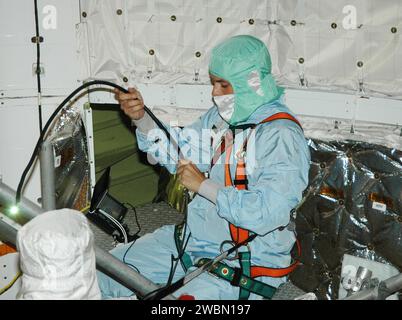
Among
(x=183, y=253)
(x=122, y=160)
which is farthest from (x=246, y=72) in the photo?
(x=122, y=160)

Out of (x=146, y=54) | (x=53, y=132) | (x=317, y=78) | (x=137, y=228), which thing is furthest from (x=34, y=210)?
(x=137, y=228)

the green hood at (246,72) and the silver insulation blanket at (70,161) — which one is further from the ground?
the green hood at (246,72)

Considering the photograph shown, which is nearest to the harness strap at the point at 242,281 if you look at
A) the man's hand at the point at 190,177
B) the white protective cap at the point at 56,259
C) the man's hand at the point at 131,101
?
the man's hand at the point at 190,177

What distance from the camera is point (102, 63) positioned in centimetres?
316

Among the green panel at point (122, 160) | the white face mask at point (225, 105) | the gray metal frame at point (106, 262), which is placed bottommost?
the green panel at point (122, 160)

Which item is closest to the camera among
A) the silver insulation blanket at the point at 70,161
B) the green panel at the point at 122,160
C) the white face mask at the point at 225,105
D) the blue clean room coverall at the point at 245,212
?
the blue clean room coverall at the point at 245,212

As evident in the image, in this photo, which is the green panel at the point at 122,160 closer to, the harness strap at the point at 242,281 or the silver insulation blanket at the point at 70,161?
the silver insulation blanket at the point at 70,161

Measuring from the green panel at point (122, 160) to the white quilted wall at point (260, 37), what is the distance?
0.97 m

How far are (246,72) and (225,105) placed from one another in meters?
0.19

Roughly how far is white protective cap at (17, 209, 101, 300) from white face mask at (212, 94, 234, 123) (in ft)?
3.68

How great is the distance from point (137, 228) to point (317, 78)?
5.77 feet

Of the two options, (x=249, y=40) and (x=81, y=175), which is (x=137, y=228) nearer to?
(x=81, y=175)

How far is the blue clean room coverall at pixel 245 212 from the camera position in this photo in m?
2.29

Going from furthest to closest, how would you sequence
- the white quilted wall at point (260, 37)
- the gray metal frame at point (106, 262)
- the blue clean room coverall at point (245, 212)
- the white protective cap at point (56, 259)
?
the white quilted wall at point (260, 37) → the blue clean room coverall at point (245, 212) → the gray metal frame at point (106, 262) → the white protective cap at point (56, 259)
